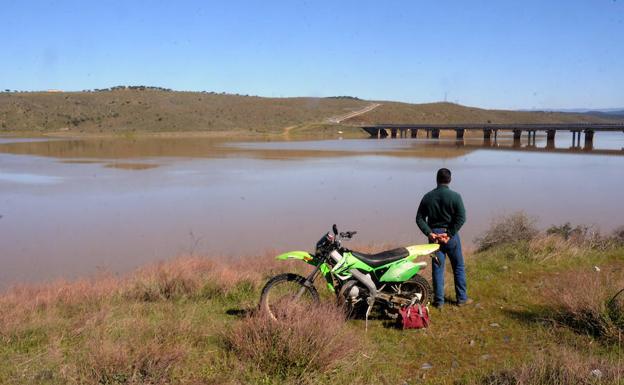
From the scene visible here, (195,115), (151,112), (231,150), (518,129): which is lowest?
(231,150)

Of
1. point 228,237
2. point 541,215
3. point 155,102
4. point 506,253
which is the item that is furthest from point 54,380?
point 155,102

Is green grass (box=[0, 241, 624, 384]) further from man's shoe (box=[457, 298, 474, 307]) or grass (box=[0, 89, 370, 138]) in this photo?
grass (box=[0, 89, 370, 138])

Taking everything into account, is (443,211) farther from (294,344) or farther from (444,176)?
(294,344)

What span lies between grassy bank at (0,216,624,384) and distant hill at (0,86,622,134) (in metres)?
81.8

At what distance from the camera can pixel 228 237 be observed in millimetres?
13977

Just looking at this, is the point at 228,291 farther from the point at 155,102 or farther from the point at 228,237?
the point at 155,102

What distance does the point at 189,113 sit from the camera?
109 m

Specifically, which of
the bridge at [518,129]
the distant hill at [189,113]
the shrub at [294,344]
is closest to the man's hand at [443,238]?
the shrub at [294,344]

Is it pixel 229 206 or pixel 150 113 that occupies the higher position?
pixel 150 113

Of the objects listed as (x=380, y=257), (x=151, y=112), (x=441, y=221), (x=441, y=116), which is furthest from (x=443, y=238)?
(x=441, y=116)

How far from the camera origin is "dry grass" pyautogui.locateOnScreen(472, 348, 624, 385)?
399 centimetres

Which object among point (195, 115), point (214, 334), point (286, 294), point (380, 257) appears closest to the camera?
point (214, 334)

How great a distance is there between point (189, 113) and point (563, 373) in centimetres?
10978

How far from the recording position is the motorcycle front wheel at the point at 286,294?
18.8 ft
